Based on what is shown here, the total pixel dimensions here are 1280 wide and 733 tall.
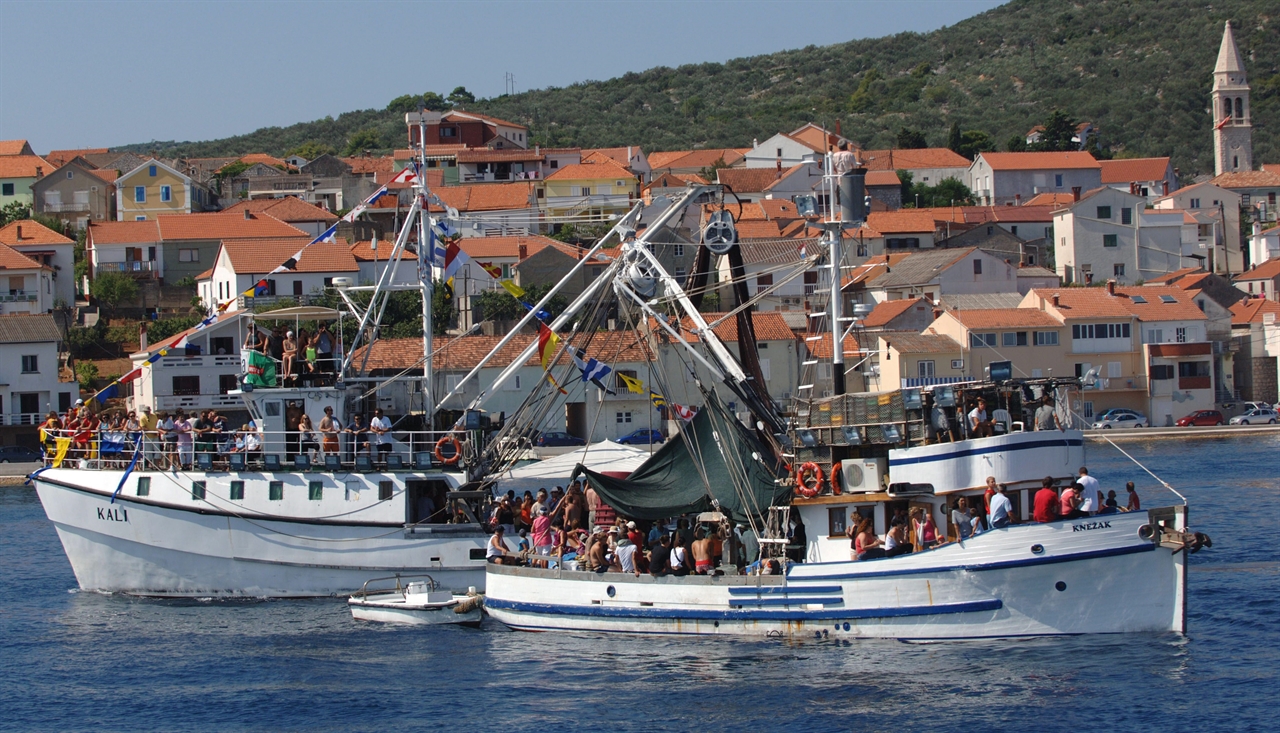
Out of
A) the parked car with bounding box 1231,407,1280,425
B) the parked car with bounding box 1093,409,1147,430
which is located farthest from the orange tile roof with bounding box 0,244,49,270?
the parked car with bounding box 1231,407,1280,425

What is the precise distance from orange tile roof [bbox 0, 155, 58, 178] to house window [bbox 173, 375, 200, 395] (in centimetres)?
4521

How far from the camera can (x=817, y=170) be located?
10219 cm

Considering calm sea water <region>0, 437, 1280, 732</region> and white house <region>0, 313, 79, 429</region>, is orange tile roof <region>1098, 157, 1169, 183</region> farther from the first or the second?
calm sea water <region>0, 437, 1280, 732</region>

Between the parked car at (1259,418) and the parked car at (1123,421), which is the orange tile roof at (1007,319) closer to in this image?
the parked car at (1123,421)

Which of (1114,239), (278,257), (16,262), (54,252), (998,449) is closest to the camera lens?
(998,449)

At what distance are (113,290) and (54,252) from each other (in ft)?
15.7

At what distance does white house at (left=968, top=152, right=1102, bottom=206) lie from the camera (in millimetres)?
103875

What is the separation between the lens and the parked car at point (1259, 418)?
64.3 metres

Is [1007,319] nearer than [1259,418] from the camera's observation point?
Yes

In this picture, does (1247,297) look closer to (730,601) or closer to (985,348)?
(985,348)

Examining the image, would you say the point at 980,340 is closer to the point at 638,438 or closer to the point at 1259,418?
the point at 1259,418

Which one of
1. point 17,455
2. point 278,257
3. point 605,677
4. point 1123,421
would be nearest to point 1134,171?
Answer: point 1123,421

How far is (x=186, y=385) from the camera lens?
194ft

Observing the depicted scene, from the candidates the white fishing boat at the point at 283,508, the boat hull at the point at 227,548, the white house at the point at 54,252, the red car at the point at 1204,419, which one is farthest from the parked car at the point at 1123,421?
the white house at the point at 54,252
